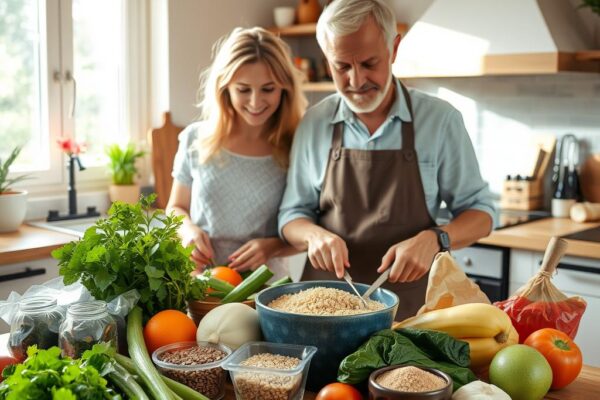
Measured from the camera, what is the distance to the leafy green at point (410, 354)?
1.27 meters

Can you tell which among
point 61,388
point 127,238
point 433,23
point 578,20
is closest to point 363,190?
point 127,238

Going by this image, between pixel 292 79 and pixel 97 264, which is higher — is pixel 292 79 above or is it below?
above

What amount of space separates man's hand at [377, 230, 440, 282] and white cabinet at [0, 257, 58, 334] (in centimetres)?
159

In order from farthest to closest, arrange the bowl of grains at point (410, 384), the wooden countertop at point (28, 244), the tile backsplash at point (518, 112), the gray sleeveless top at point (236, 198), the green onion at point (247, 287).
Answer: the tile backsplash at point (518, 112) < the wooden countertop at point (28, 244) < the gray sleeveless top at point (236, 198) < the green onion at point (247, 287) < the bowl of grains at point (410, 384)

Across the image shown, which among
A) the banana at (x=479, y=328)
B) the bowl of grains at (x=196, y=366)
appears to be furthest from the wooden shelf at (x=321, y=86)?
the bowl of grains at (x=196, y=366)

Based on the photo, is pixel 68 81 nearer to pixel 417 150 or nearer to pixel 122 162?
pixel 122 162

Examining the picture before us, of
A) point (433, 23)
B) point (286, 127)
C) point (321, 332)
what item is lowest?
point (321, 332)

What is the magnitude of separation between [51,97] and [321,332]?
2516 millimetres

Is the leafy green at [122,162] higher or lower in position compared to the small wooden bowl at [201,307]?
higher

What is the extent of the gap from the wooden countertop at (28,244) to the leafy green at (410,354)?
70.9 inches

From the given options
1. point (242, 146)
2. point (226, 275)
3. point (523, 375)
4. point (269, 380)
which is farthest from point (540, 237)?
point (269, 380)

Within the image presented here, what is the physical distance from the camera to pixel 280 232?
215 centimetres

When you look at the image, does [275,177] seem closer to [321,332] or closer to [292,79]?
[292,79]

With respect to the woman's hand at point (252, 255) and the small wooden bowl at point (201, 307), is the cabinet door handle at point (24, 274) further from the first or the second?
the small wooden bowl at point (201, 307)
